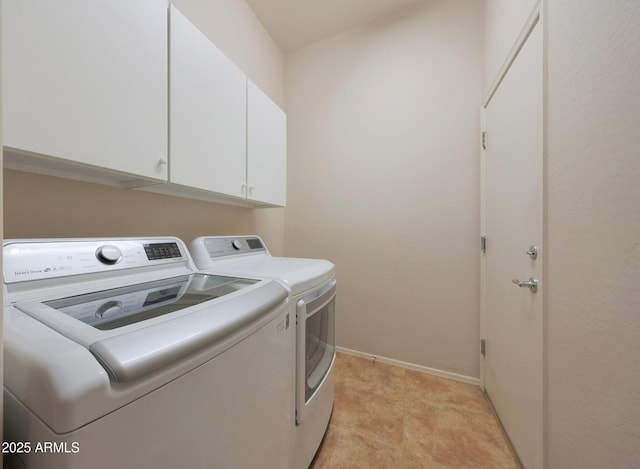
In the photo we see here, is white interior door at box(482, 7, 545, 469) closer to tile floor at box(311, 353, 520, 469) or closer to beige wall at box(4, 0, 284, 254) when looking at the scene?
tile floor at box(311, 353, 520, 469)

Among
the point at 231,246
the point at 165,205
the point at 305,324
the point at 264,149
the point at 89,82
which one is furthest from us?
the point at 264,149

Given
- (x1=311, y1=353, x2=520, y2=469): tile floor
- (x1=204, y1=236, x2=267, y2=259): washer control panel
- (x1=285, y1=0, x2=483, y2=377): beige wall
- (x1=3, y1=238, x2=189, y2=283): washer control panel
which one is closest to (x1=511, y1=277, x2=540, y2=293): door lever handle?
(x1=285, y1=0, x2=483, y2=377): beige wall

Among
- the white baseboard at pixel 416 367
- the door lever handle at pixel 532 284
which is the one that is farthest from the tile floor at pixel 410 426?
the door lever handle at pixel 532 284

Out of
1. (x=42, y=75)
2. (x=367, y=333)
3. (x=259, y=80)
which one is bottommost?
(x=367, y=333)

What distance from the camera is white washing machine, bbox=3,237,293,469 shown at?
35cm

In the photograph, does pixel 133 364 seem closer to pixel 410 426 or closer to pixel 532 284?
pixel 532 284

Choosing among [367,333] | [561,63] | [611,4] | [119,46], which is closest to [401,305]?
[367,333]

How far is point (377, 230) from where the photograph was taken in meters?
2.14

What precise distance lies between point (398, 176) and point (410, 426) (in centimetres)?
177

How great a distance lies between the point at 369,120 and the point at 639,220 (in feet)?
6.17

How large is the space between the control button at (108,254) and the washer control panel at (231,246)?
1.40 ft

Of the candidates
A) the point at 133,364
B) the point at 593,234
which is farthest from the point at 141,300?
the point at 593,234

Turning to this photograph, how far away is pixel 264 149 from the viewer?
1.63 meters

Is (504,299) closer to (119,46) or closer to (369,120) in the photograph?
(369,120)
